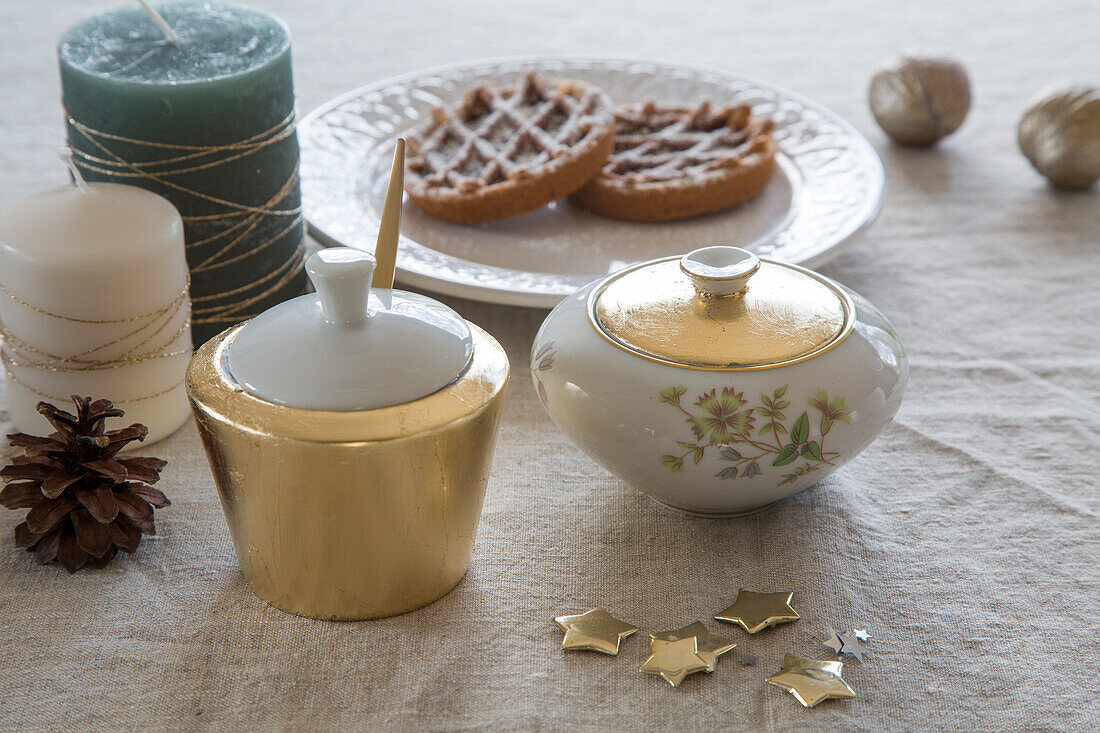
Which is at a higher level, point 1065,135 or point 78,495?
point 1065,135

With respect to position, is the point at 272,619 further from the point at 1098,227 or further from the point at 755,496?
the point at 1098,227

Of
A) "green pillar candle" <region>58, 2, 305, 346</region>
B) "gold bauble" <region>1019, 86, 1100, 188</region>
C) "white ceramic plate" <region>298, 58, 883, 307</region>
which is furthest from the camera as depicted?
"gold bauble" <region>1019, 86, 1100, 188</region>

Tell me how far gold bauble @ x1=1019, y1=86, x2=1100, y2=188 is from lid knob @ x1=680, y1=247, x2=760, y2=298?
657 millimetres

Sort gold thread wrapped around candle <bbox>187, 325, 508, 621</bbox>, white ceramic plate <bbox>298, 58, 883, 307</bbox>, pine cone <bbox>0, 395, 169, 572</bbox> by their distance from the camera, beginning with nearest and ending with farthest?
1. gold thread wrapped around candle <bbox>187, 325, 508, 621</bbox>
2. pine cone <bbox>0, 395, 169, 572</bbox>
3. white ceramic plate <bbox>298, 58, 883, 307</bbox>

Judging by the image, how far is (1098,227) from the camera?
43.2 inches

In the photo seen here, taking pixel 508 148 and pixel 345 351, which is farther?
pixel 508 148

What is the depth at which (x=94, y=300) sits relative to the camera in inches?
28.5

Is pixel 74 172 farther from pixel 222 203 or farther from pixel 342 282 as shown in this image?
pixel 342 282

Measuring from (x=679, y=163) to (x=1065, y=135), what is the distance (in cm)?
42

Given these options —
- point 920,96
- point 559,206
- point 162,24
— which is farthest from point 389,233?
point 920,96

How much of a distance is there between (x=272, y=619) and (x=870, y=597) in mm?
353

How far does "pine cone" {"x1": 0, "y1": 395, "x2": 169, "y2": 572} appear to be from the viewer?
644 mm

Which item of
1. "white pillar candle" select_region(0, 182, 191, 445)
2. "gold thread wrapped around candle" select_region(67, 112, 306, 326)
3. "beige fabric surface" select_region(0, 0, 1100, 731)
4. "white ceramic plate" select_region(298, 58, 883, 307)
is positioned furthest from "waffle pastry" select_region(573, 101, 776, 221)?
"white pillar candle" select_region(0, 182, 191, 445)

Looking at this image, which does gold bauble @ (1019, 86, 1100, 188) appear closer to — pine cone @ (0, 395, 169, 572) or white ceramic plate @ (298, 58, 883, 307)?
white ceramic plate @ (298, 58, 883, 307)
